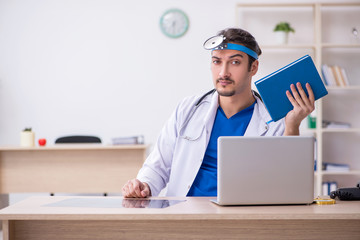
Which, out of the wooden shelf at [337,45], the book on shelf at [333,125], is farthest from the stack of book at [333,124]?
the wooden shelf at [337,45]

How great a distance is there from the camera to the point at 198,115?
216 cm

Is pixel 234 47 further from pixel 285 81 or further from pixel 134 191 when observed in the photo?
pixel 134 191

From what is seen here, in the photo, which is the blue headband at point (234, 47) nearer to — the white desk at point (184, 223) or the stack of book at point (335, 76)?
the white desk at point (184, 223)

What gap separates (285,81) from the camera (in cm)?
163

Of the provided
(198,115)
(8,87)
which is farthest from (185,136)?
(8,87)

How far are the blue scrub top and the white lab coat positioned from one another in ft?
0.11

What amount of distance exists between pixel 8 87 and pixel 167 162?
3704mm

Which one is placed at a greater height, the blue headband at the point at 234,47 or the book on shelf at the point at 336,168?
the blue headband at the point at 234,47

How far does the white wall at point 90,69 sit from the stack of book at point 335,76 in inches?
53.6

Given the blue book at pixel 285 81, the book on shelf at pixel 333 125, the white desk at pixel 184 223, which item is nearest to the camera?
the white desk at pixel 184 223

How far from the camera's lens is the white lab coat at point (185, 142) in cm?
204

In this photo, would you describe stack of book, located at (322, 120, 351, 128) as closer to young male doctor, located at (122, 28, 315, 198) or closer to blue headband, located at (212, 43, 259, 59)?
young male doctor, located at (122, 28, 315, 198)

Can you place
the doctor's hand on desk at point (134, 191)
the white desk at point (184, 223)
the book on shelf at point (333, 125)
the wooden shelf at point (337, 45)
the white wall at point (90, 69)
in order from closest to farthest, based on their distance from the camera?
the white desk at point (184, 223) < the doctor's hand on desk at point (134, 191) < the wooden shelf at point (337, 45) < the book on shelf at point (333, 125) < the white wall at point (90, 69)

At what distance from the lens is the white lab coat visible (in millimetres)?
2041
